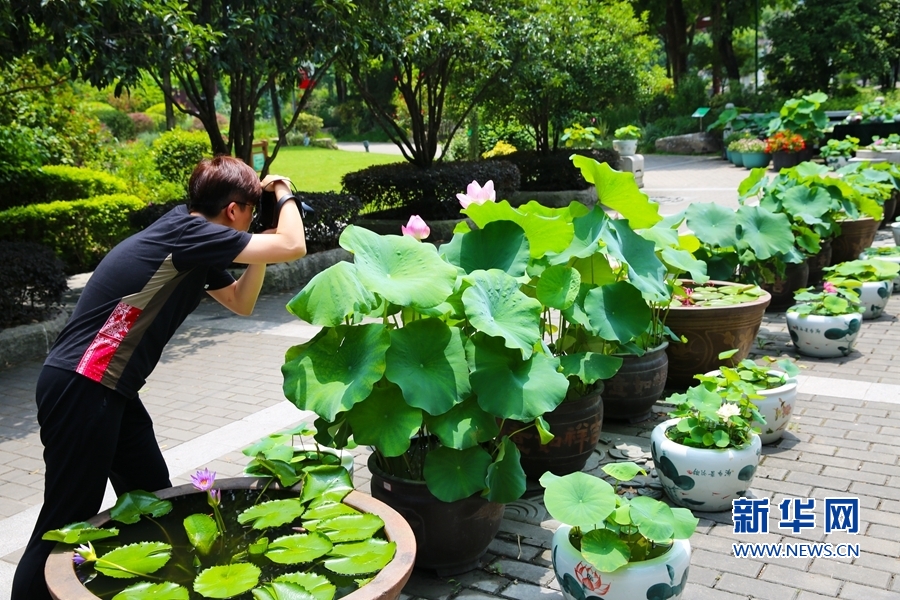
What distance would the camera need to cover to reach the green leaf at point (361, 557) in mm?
2422

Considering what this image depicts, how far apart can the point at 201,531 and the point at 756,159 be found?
66.9ft

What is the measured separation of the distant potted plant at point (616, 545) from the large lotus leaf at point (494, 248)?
112 cm

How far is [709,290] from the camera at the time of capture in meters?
5.93

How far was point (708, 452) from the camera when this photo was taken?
3.80 metres

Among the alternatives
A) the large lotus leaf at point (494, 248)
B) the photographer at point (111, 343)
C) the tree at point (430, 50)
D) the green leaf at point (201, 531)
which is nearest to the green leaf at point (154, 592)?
the green leaf at point (201, 531)

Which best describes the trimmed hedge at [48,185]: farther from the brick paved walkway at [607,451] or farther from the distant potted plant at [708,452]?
the distant potted plant at [708,452]

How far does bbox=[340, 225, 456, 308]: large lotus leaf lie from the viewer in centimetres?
303

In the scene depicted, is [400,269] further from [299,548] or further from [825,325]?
[825,325]

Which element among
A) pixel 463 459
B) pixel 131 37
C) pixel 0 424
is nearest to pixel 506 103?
pixel 131 37

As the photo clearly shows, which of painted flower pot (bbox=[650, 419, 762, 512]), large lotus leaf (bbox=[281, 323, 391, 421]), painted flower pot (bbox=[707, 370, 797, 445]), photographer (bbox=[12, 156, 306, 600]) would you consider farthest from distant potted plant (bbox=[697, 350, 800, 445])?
photographer (bbox=[12, 156, 306, 600])

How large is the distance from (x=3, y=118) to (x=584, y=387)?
36.8 feet

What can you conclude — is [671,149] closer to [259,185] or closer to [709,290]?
[709,290]

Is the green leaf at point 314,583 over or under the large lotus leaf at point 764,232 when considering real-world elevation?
under

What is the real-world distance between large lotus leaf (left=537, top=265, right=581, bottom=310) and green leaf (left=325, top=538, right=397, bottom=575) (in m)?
1.68
